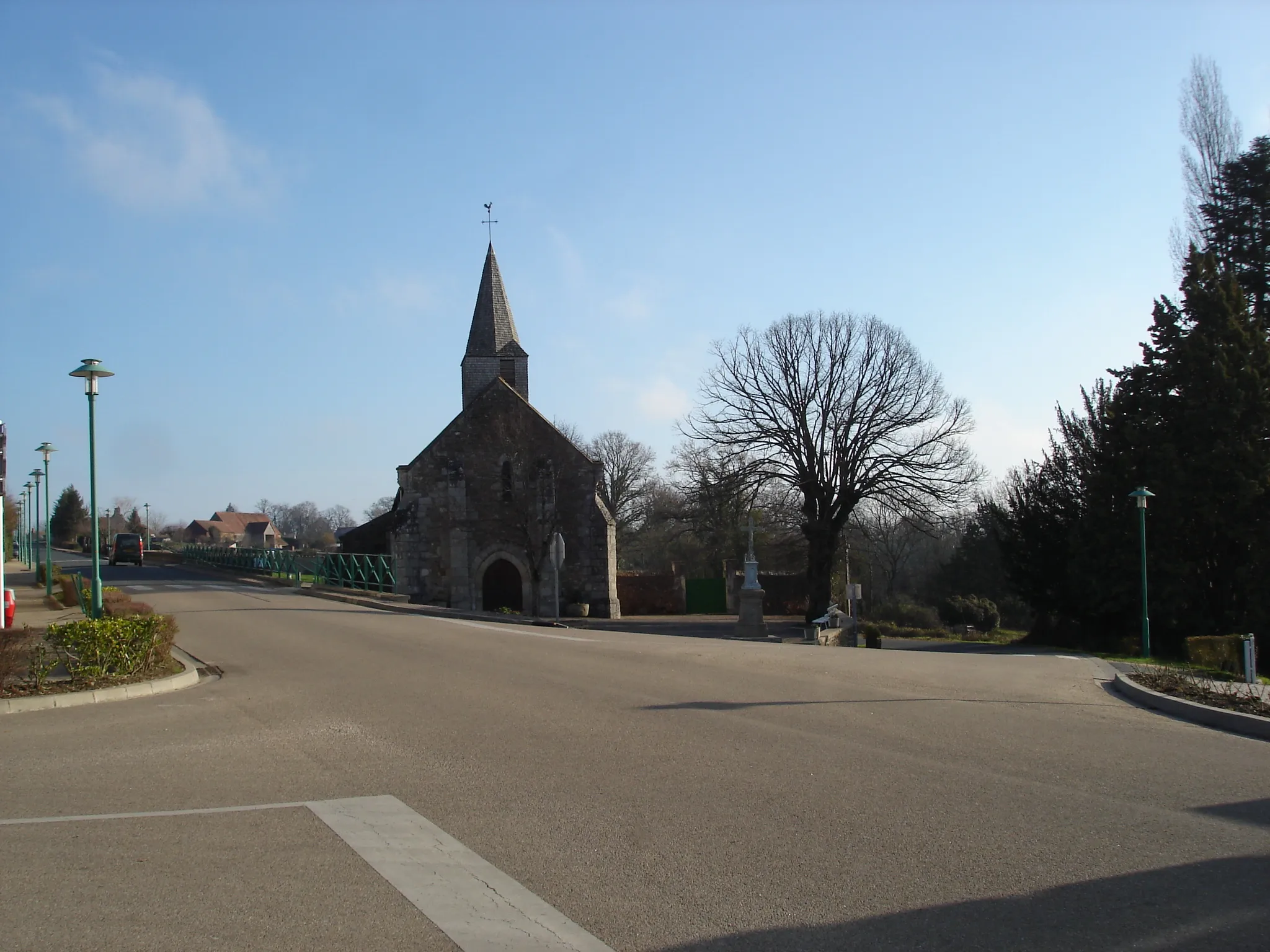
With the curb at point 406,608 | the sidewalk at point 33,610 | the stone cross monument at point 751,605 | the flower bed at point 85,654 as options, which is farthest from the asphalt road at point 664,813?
the stone cross monument at point 751,605

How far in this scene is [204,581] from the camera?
36.2m

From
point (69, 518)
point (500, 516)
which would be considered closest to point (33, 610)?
point (500, 516)

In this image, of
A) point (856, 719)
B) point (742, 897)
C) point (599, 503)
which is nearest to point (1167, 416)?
point (599, 503)

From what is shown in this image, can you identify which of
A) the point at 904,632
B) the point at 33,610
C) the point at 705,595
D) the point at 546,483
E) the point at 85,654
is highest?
the point at 546,483

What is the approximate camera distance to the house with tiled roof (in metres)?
122

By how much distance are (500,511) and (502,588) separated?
10.2ft

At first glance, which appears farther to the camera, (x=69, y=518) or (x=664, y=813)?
(x=69, y=518)

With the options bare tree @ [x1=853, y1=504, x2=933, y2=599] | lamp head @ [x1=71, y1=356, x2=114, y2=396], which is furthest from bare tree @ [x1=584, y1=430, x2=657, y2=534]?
lamp head @ [x1=71, y1=356, x2=114, y2=396]

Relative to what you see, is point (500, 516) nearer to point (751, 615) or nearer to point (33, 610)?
point (751, 615)

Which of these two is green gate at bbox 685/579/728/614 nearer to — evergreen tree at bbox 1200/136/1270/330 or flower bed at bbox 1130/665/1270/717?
evergreen tree at bbox 1200/136/1270/330

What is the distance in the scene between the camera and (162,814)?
641 centimetres

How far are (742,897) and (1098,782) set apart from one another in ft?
12.3

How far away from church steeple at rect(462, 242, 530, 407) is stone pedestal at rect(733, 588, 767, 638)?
54.6 ft

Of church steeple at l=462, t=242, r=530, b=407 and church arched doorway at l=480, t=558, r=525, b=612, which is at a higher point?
church steeple at l=462, t=242, r=530, b=407
